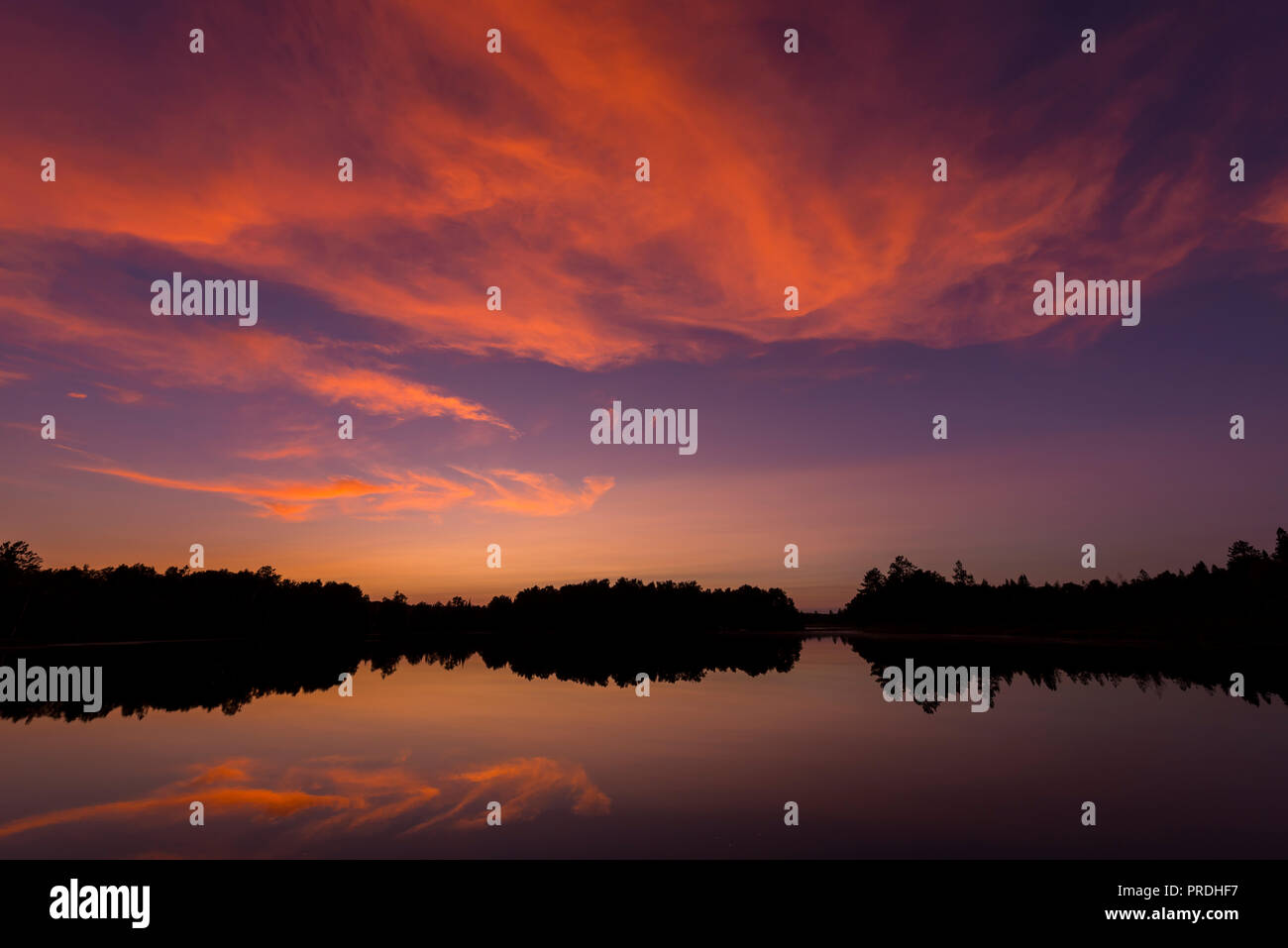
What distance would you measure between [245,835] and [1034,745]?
30002mm

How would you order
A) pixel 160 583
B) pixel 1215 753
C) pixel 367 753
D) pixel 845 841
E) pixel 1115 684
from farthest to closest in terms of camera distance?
1. pixel 160 583
2. pixel 1115 684
3. pixel 367 753
4. pixel 1215 753
5. pixel 845 841

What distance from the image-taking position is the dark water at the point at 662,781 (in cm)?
1688

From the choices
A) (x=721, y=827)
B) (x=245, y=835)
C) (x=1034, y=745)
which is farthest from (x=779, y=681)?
(x=245, y=835)

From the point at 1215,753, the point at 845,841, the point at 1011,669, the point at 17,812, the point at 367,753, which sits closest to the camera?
the point at 845,841

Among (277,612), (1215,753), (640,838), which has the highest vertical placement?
(640,838)

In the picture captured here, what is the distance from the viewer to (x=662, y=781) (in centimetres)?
2291

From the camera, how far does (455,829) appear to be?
17.8 meters

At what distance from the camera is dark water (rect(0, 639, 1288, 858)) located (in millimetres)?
16875
